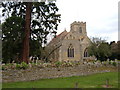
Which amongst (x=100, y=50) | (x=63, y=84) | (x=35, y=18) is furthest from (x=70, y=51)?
(x=63, y=84)

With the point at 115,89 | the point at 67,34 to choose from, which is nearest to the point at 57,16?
the point at 115,89

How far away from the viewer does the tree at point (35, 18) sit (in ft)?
72.9

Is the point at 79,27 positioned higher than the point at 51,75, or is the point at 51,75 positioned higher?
the point at 79,27

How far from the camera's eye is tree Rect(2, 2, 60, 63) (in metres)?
22.2

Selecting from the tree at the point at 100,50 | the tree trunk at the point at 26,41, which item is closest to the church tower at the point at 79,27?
the tree at the point at 100,50

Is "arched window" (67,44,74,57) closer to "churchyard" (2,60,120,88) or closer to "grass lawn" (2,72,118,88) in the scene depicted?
"churchyard" (2,60,120,88)

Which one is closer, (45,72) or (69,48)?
(45,72)

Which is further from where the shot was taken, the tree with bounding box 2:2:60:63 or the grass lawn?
the tree with bounding box 2:2:60:63

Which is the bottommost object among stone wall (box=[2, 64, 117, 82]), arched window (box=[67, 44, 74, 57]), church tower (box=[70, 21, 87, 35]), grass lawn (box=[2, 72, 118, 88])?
grass lawn (box=[2, 72, 118, 88])

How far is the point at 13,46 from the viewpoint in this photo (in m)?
22.0

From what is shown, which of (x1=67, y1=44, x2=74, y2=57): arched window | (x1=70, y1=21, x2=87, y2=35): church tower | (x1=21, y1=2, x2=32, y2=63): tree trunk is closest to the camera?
(x1=21, y1=2, x2=32, y2=63): tree trunk

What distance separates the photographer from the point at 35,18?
2362 centimetres

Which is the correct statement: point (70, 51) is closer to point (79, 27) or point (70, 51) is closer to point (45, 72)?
point (79, 27)

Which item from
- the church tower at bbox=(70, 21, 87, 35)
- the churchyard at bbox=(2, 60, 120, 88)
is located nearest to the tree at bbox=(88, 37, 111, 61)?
the church tower at bbox=(70, 21, 87, 35)
